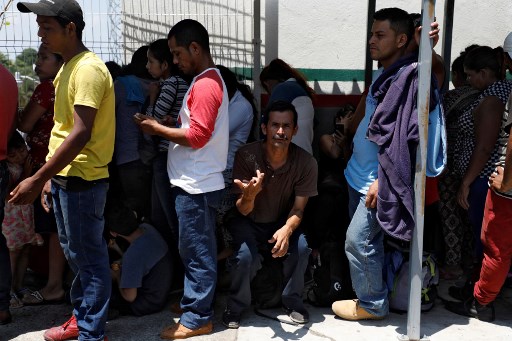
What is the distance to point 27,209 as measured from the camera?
425 cm

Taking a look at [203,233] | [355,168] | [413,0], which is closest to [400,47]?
[355,168]

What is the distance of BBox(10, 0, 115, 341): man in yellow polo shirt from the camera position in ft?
10.1

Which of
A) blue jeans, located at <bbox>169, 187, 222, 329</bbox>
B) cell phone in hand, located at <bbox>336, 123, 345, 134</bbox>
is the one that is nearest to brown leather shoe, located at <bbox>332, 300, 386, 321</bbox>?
blue jeans, located at <bbox>169, 187, 222, 329</bbox>

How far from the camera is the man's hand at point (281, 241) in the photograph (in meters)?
3.71

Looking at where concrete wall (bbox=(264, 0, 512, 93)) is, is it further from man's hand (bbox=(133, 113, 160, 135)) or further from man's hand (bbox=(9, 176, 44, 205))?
man's hand (bbox=(9, 176, 44, 205))

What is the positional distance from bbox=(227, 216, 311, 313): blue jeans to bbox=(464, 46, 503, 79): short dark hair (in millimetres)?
1766

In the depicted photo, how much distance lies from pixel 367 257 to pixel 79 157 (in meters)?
1.81

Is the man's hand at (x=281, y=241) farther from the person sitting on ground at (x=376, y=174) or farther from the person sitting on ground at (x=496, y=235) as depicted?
the person sitting on ground at (x=496, y=235)

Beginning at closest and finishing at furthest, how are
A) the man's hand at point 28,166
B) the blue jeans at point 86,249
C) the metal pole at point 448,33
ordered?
the blue jeans at point 86,249 < the man's hand at point 28,166 < the metal pole at point 448,33

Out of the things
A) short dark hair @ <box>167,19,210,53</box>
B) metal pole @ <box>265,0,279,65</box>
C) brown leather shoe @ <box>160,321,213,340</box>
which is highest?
metal pole @ <box>265,0,279,65</box>

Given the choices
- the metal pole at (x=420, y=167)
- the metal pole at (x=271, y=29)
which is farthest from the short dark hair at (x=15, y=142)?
the metal pole at (x=420, y=167)

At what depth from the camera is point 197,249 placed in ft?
11.7

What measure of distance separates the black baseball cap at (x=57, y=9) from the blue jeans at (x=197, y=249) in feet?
3.68

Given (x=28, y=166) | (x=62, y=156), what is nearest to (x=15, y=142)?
(x=28, y=166)
